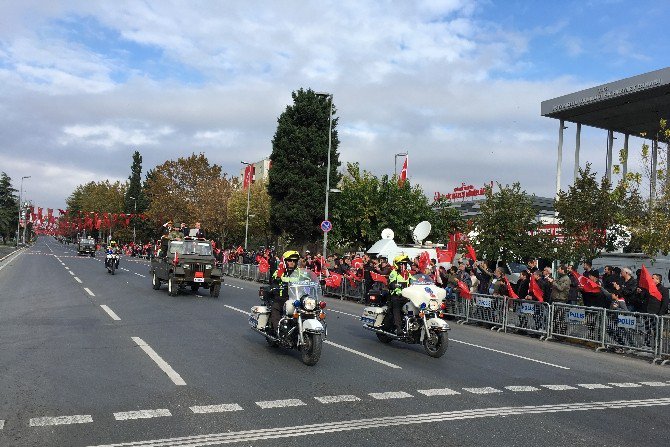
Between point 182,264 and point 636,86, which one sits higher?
point 636,86

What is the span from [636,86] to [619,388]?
2843cm

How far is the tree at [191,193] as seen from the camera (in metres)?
62.6

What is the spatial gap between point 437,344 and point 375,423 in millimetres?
4729

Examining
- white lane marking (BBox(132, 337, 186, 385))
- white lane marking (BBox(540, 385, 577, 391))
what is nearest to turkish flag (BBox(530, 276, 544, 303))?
white lane marking (BBox(540, 385, 577, 391))

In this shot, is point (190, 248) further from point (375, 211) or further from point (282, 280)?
point (375, 211)

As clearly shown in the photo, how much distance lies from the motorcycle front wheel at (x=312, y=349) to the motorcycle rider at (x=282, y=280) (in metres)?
0.97

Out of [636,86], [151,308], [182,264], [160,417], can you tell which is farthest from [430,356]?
[636,86]

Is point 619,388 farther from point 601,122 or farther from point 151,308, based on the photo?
point 601,122

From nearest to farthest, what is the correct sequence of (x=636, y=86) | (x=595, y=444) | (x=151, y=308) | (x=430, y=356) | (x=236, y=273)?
1. (x=595, y=444)
2. (x=430, y=356)
3. (x=151, y=308)
4. (x=636, y=86)
5. (x=236, y=273)

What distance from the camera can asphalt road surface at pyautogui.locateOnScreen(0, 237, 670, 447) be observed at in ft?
20.0

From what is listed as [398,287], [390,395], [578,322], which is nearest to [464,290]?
[578,322]

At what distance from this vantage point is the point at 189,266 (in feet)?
71.8

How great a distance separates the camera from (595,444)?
20.0 feet

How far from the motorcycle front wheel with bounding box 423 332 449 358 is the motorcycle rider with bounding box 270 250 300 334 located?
8.83 feet
